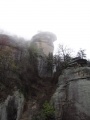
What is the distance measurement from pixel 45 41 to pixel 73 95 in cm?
1813

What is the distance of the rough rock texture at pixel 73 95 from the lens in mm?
26562

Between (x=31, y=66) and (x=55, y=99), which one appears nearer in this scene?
(x=55, y=99)

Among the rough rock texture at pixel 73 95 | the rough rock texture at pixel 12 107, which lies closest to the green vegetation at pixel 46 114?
the rough rock texture at pixel 73 95

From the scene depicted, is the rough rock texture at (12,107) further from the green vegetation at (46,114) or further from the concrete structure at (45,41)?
the concrete structure at (45,41)

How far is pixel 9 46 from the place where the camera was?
35562 millimetres

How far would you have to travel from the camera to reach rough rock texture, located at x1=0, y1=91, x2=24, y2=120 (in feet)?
87.4

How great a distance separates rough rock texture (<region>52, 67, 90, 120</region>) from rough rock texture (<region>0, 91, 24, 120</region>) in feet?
14.9

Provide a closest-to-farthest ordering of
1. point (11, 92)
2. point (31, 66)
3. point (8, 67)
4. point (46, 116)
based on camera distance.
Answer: point (46, 116) < point (11, 92) < point (8, 67) < point (31, 66)

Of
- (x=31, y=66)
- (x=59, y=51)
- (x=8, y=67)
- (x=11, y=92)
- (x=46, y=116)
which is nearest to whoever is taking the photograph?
(x=46, y=116)

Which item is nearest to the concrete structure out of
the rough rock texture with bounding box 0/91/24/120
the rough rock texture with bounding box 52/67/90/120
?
the rough rock texture with bounding box 52/67/90/120

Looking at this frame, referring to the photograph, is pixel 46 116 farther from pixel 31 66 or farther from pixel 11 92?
pixel 31 66

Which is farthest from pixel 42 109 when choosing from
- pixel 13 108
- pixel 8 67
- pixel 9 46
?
pixel 9 46

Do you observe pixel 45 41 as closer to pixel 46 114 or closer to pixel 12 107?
pixel 12 107

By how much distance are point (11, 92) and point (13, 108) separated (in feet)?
7.26
